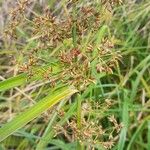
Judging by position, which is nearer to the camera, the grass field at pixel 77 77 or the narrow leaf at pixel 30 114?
the grass field at pixel 77 77

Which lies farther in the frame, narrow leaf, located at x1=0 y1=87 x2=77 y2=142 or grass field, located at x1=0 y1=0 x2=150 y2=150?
narrow leaf, located at x1=0 y1=87 x2=77 y2=142

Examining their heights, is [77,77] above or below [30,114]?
above

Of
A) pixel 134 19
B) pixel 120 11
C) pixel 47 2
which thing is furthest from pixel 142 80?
pixel 47 2

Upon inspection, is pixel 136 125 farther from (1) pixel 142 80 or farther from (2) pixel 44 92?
(2) pixel 44 92

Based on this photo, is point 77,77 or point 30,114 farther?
point 30,114

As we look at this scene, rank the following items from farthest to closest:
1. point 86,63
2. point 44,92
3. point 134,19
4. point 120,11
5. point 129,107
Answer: point 120,11, point 134,19, point 44,92, point 129,107, point 86,63

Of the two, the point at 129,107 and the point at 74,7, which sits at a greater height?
the point at 74,7

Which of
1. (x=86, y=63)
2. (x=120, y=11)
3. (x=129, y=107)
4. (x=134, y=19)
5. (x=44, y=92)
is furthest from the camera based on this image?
(x=120, y=11)

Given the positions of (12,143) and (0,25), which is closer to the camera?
(12,143)
